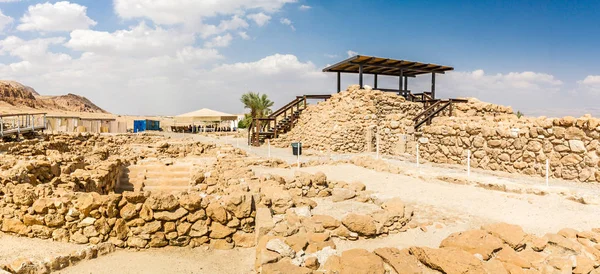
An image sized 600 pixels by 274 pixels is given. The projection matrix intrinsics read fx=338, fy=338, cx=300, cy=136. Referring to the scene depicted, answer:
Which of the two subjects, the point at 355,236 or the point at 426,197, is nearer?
the point at 355,236

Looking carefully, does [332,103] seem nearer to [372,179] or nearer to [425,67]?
[425,67]

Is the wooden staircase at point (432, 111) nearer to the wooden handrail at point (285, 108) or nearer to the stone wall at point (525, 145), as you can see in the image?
the stone wall at point (525, 145)

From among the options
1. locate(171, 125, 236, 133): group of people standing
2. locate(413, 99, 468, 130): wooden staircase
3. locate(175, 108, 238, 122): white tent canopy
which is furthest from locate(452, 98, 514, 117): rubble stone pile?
locate(171, 125, 236, 133): group of people standing

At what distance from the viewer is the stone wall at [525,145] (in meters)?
10.2

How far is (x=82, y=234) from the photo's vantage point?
529 centimetres

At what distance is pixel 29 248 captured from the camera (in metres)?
4.98

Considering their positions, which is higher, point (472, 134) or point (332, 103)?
point (332, 103)

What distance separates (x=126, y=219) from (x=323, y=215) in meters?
3.15

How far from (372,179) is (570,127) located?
6.35 m

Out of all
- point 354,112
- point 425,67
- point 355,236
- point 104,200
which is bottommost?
point 355,236

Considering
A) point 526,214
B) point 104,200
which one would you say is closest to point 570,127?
point 526,214

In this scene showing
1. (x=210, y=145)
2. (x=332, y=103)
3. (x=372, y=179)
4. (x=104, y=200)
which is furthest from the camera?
(x=332, y=103)

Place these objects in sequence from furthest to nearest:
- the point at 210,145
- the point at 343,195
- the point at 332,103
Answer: the point at 332,103, the point at 210,145, the point at 343,195

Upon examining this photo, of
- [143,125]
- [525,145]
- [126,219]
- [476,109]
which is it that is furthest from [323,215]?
[143,125]
